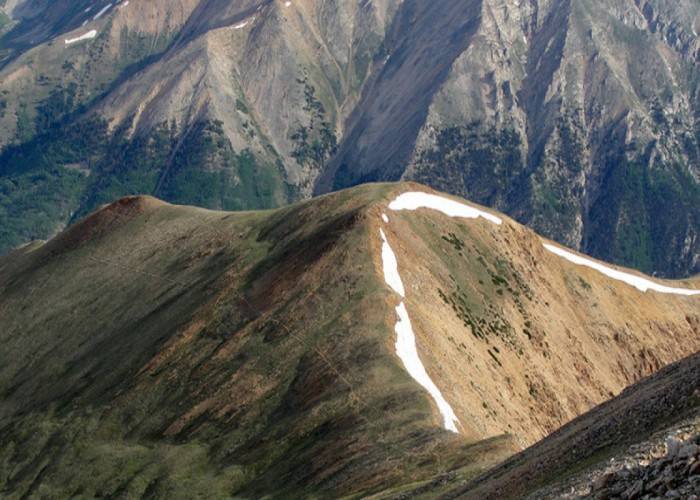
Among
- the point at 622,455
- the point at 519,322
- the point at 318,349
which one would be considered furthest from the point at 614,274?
the point at 622,455

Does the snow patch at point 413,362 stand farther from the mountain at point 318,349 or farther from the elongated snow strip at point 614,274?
the elongated snow strip at point 614,274

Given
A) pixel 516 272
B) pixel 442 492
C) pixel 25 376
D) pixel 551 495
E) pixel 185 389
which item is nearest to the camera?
pixel 551 495

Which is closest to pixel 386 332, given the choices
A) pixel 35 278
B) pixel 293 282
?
pixel 293 282

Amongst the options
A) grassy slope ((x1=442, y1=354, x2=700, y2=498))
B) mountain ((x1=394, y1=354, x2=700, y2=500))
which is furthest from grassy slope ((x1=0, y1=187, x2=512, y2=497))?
grassy slope ((x1=442, y1=354, x2=700, y2=498))

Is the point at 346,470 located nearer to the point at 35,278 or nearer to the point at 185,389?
the point at 185,389

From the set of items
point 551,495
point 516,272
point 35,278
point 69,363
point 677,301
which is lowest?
point 677,301

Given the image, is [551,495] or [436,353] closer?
[551,495]

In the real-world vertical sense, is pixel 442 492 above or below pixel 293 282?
below

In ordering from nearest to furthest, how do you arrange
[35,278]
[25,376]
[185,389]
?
[185,389] → [25,376] → [35,278]

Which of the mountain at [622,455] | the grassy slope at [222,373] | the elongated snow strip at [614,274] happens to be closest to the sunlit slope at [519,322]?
the elongated snow strip at [614,274]
